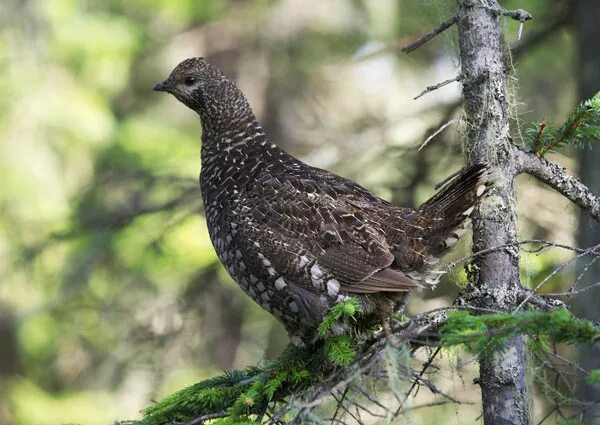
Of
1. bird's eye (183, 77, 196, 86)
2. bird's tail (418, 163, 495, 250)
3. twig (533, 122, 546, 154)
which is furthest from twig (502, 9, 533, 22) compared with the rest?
bird's eye (183, 77, 196, 86)

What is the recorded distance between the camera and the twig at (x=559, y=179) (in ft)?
13.1

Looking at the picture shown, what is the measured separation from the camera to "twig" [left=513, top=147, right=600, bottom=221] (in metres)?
3.98

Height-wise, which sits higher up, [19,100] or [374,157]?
[19,100]

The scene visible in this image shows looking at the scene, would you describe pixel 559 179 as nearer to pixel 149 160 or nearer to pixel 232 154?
pixel 232 154

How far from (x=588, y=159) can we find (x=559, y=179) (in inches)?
113

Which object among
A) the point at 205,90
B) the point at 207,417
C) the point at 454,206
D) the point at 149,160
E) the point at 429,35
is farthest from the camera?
the point at 149,160

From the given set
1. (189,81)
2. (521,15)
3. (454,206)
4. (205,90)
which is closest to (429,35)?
(521,15)

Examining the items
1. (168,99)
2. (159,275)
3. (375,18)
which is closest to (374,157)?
(375,18)

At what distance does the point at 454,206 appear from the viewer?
4.18 metres

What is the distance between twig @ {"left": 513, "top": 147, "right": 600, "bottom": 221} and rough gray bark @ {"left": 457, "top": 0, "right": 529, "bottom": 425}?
3.3 inches

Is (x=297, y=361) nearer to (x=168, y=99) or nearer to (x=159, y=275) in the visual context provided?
(x=159, y=275)

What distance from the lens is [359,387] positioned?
336 centimetres

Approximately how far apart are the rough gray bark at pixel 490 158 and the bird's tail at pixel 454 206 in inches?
2.5

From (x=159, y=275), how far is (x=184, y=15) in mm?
3585
